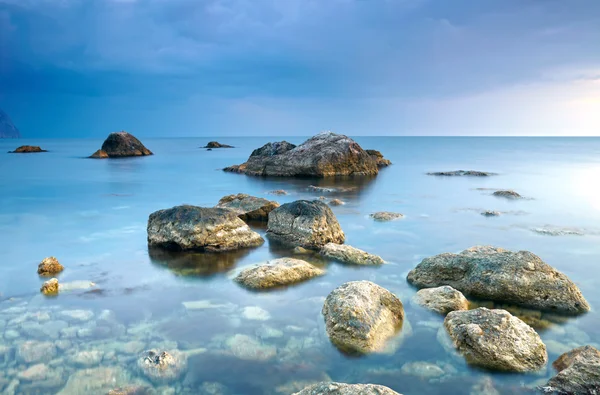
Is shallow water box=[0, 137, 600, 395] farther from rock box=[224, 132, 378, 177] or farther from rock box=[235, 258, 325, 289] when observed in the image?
rock box=[224, 132, 378, 177]

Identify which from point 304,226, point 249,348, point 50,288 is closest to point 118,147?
point 304,226

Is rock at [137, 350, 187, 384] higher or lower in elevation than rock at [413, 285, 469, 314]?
lower

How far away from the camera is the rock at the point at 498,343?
5000mm

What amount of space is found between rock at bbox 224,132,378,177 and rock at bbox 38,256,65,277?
1828 cm

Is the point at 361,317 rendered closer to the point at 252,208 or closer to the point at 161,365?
the point at 161,365

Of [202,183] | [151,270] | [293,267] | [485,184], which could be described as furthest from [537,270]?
[202,183]

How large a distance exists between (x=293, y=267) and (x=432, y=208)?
31.7 ft

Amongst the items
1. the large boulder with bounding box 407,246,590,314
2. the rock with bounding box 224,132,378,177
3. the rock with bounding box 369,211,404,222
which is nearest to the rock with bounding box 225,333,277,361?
the large boulder with bounding box 407,246,590,314

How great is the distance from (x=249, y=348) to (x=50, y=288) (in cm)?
390

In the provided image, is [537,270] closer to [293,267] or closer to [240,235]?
[293,267]

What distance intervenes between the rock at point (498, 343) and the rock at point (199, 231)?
18.2 ft

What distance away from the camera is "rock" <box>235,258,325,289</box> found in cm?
750

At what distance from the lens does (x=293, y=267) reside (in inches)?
310

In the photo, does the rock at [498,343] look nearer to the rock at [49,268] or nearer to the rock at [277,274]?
the rock at [277,274]
